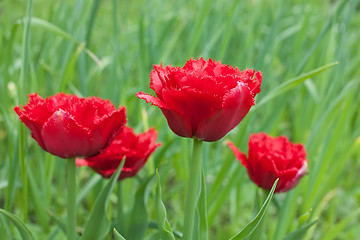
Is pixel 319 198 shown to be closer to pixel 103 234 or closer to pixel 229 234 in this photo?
pixel 229 234

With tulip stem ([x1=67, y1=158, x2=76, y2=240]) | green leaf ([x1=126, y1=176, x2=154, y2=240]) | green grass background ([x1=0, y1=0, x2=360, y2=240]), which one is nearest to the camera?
tulip stem ([x1=67, y1=158, x2=76, y2=240])

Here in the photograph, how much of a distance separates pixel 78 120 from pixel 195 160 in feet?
0.53

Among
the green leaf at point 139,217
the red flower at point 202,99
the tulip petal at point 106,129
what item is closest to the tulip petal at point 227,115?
the red flower at point 202,99

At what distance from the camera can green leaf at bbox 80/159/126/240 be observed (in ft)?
1.96

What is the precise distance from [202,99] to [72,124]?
17cm

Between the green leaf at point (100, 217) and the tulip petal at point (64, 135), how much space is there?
0.07 meters

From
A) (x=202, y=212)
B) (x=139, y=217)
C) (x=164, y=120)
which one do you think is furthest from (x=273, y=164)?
(x=164, y=120)

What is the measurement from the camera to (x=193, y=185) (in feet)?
1.75

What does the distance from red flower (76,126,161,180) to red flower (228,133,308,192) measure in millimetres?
140

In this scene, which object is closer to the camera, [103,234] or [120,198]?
[103,234]

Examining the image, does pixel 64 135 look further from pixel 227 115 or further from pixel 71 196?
pixel 227 115

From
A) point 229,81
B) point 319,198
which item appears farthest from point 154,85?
point 319,198

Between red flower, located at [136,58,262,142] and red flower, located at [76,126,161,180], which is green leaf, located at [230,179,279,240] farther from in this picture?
red flower, located at [76,126,161,180]

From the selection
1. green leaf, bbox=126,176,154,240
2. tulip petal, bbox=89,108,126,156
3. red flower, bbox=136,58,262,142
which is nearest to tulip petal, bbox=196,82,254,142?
red flower, bbox=136,58,262,142
